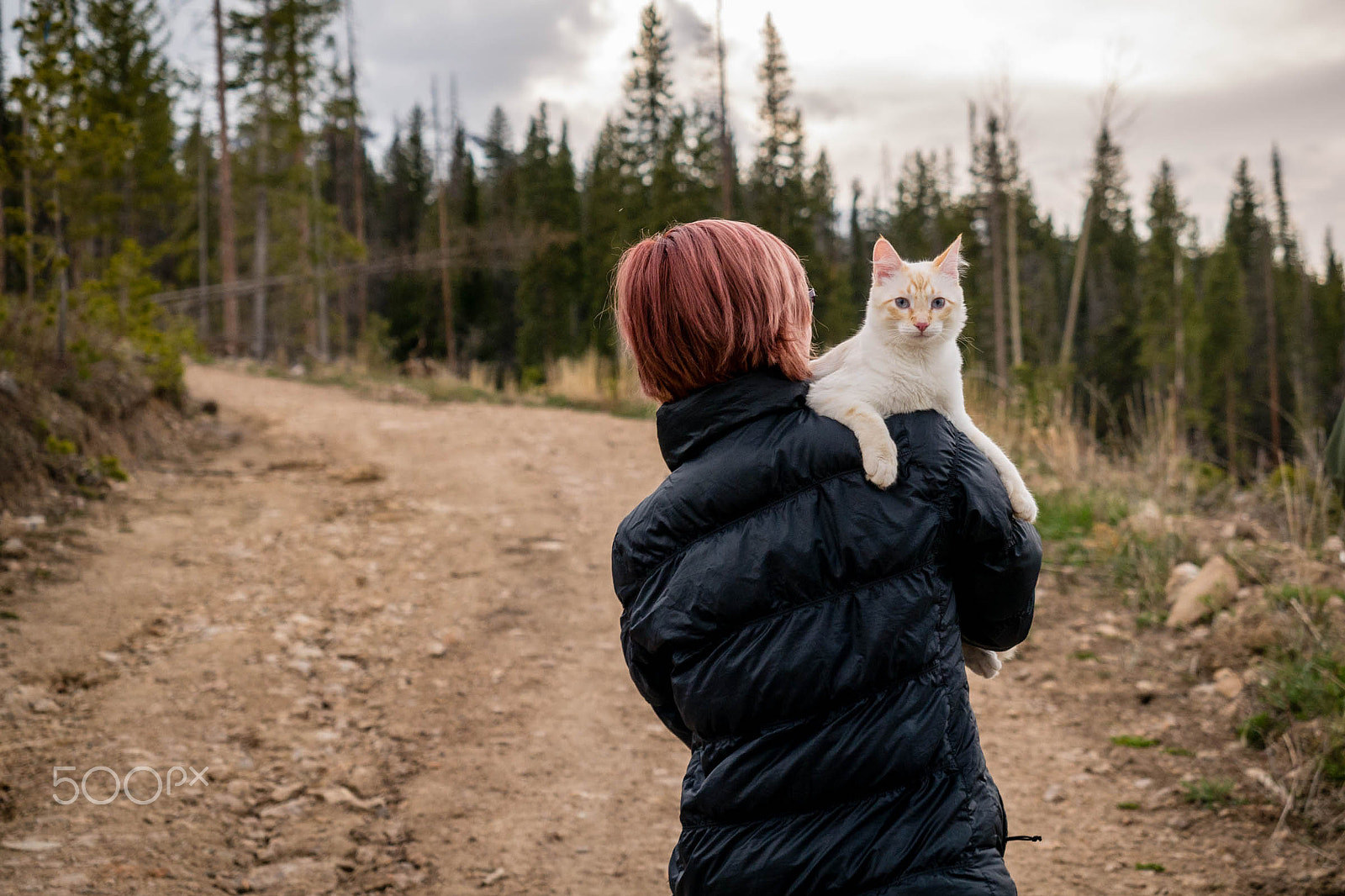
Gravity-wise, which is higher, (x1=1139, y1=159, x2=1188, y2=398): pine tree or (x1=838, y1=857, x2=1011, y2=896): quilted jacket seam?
(x1=1139, y1=159, x2=1188, y2=398): pine tree

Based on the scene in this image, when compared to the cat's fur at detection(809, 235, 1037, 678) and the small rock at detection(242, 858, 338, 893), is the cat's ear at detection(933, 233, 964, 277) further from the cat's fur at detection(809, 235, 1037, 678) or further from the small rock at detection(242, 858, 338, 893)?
the small rock at detection(242, 858, 338, 893)

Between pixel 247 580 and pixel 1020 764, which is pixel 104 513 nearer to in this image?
pixel 247 580

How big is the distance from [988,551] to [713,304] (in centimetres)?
64

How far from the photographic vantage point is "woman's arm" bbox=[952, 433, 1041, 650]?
4.73ft

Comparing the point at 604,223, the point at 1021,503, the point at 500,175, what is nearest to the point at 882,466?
the point at 1021,503

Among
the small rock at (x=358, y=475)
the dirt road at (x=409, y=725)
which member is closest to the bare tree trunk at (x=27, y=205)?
the dirt road at (x=409, y=725)

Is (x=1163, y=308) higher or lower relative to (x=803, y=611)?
higher

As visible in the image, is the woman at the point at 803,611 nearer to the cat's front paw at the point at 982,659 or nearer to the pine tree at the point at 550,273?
the cat's front paw at the point at 982,659

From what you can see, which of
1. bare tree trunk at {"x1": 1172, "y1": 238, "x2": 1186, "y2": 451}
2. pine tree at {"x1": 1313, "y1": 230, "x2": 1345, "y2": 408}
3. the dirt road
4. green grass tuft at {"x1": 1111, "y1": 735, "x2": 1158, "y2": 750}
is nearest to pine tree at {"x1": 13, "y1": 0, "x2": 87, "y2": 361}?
the dirt road

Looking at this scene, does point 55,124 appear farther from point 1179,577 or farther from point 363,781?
point 1179,577

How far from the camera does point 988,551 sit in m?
1.47

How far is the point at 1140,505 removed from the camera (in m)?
6.41

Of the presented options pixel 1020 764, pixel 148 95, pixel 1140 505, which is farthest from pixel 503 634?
pixel 148 95

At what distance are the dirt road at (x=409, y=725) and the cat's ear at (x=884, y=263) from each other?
2415 millimetres
